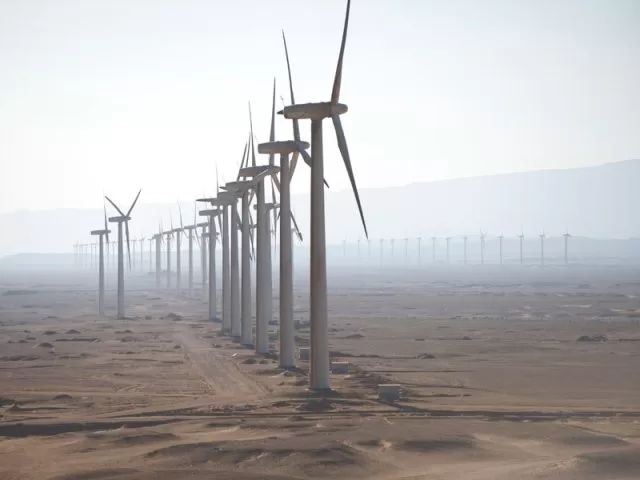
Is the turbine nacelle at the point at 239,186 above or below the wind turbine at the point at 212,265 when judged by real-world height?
above

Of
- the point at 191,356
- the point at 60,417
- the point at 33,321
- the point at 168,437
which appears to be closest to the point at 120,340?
the point at 191,356

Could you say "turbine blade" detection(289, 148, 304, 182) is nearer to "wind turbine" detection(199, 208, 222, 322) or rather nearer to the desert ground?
the desert ground

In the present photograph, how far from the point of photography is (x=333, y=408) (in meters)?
38.3

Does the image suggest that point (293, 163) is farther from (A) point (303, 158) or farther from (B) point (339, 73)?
(B) point (339, 73)

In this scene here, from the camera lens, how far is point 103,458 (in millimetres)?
28438

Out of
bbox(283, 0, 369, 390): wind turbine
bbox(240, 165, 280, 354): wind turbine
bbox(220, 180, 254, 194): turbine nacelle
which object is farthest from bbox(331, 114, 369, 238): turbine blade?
bbox(220, 180, 254, 194): turbine nacelle

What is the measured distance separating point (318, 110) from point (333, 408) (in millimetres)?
13726

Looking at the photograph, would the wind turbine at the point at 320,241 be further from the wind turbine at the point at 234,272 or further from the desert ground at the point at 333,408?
the wind turbine at the point at 234,272

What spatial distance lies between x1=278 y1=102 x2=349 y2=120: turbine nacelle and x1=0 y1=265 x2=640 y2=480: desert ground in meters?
12.2

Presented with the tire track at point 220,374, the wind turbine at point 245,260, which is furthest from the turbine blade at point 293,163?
the wind turbine at point 245,260

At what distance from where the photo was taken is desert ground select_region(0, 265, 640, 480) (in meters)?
27.5

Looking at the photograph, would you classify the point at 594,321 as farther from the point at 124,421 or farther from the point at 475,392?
the point at 124,421

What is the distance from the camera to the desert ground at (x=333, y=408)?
27.5 meters

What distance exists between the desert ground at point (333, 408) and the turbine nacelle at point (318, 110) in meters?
12.2
